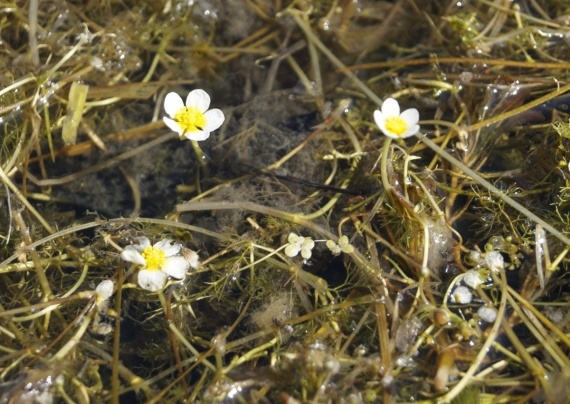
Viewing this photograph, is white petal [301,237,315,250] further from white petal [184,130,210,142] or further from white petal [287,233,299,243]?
white petal [184,130,210,142]

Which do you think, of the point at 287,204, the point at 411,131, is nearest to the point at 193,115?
the point at 287,204

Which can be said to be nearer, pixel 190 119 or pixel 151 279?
pixel 151 279

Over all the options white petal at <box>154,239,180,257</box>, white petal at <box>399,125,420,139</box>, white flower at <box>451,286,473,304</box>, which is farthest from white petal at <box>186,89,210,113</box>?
white flower at <box>451,286,473,304</box>

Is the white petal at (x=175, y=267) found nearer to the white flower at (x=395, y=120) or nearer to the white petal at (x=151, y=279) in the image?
the white petal at (x=151, y=279)

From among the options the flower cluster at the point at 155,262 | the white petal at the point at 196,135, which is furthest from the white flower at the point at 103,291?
the white petal at the point at 196,135

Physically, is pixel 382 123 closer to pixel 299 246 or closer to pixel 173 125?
pixel 299 246

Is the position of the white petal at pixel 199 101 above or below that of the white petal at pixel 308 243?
above

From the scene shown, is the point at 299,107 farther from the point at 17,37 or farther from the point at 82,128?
the point at 17,37
